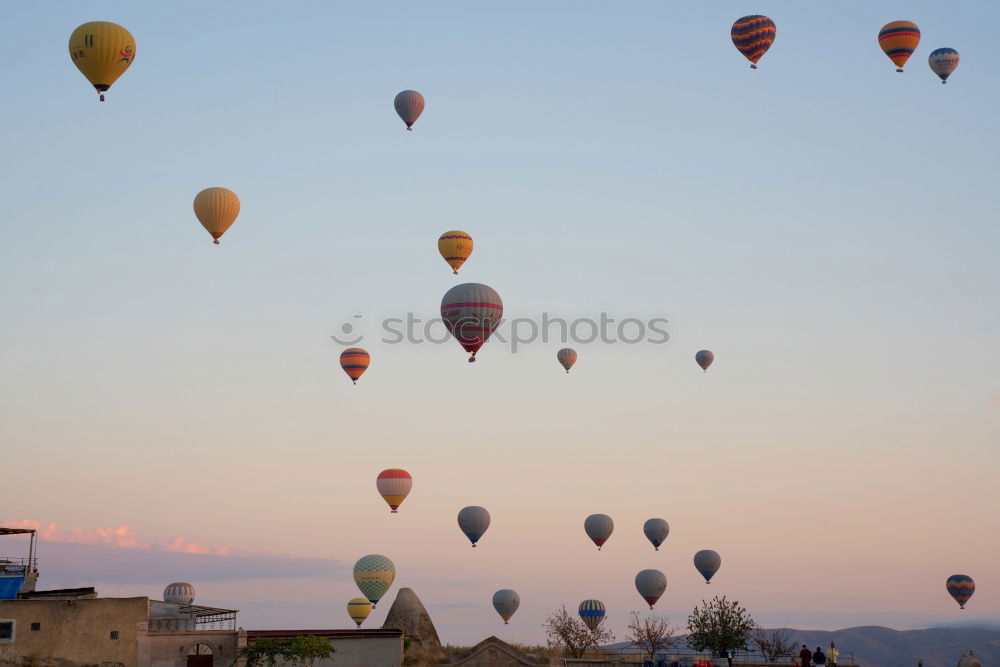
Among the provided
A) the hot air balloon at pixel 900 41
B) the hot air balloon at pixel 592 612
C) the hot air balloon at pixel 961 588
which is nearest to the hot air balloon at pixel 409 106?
the hot air balloon at pixel 900 41

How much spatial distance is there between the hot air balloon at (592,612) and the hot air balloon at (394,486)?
686 inches

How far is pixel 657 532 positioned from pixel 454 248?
31981 millimetres

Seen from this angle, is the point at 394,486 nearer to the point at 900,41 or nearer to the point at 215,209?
the point at 215,209

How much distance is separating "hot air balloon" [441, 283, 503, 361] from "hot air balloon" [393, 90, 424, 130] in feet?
62.8

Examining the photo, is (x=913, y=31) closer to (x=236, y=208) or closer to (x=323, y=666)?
(x=236, y=208)

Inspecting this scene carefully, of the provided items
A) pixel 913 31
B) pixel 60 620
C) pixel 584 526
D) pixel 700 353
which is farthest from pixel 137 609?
pixel 913 31

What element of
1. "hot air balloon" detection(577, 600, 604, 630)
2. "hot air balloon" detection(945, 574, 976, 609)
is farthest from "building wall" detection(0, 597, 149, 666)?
"hot air balloon" detection(945, 574, 976, 609)

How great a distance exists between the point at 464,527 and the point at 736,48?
4102cm

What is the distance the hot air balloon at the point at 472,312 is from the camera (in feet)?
233

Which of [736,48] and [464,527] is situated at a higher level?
[736,48]

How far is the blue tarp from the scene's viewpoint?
6376cm

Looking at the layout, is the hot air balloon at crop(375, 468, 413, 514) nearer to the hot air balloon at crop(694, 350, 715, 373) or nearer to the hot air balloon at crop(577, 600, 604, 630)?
the hot air balloon at crop(577, 600, 604, 630)

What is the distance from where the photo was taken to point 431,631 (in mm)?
81125

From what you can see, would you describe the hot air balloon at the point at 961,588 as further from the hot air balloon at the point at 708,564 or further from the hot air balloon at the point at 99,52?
the hot air balloon at the point at 99,52
